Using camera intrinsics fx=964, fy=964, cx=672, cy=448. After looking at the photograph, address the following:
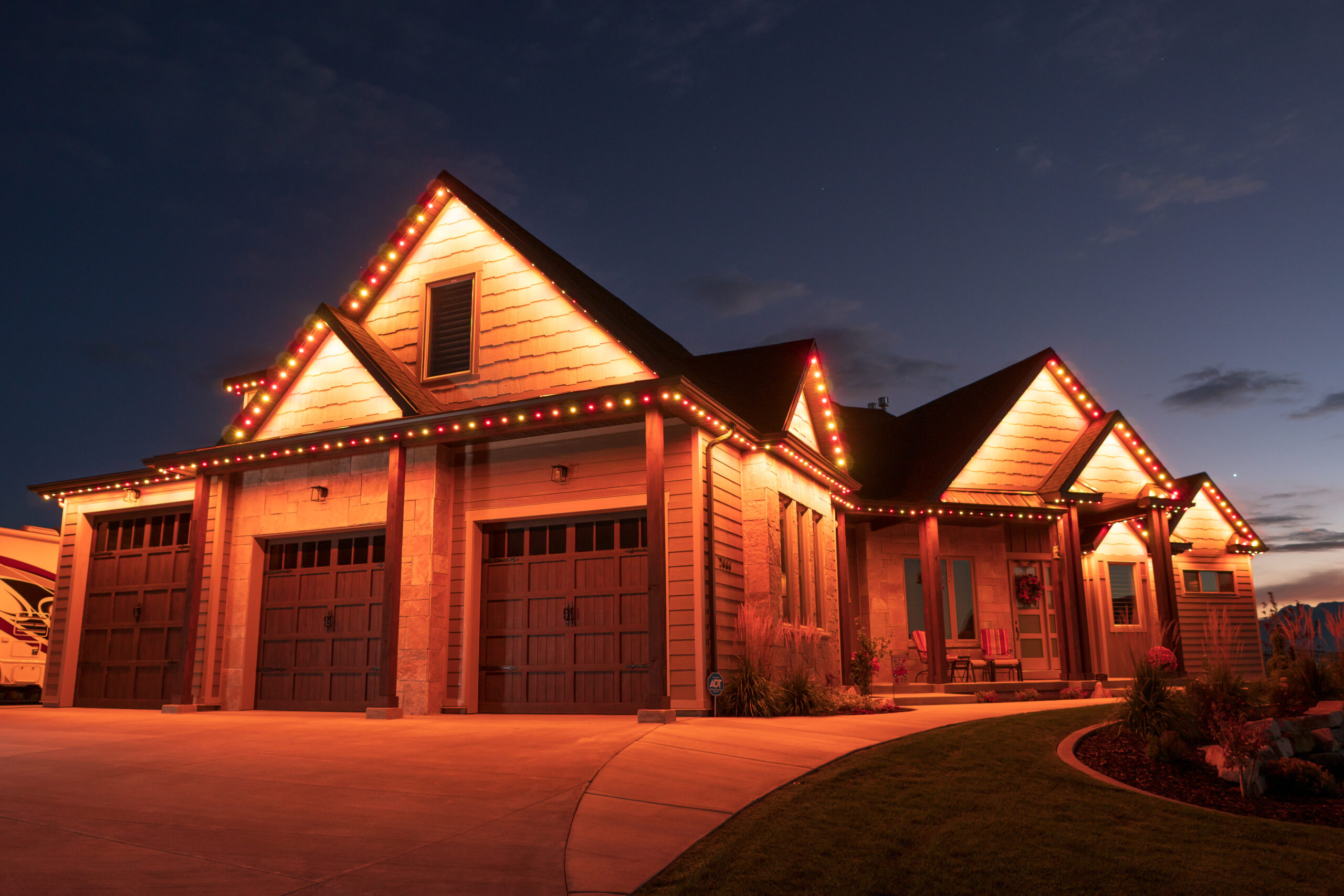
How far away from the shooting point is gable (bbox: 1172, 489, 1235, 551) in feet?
75.8

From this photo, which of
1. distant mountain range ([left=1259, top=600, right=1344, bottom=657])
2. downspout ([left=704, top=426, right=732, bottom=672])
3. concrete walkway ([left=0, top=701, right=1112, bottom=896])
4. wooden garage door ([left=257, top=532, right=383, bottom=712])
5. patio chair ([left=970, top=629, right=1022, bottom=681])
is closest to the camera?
concrete walkway ([left=0, top=701, right=1112, bottom=896])

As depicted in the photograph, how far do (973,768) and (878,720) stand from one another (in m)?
3.10

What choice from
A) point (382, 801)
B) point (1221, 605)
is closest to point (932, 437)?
point (1221, 605)

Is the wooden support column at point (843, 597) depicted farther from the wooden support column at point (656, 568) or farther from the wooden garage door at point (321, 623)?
the wooden garage door at point (321, 623)

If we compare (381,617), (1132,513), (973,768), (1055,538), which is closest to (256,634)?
(381,617)

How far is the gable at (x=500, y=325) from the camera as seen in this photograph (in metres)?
13.6

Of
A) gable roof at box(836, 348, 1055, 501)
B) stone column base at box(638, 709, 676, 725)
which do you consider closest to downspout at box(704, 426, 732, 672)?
stone column base at box(638, 709, 676, 725)

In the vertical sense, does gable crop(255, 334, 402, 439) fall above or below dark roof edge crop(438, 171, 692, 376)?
below

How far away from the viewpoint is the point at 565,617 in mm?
13000

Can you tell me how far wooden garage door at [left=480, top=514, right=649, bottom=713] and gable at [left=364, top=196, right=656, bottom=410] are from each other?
205cm

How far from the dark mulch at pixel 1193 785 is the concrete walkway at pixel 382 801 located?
6.26 ft

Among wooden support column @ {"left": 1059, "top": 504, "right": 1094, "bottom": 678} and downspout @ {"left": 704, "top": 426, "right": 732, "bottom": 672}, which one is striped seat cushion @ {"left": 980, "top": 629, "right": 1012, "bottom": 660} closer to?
wooden support column @ {"left": 1059, "top": 504, "right": 1094, "bottom": 678}

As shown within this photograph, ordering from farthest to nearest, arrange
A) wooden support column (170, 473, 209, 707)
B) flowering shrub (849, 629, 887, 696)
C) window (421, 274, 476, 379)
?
1. flowering shrub (849, 629, 887, 696)
2. window (421, 274, 476, 379)
3. wooden support column (170, 473, 209, 707)

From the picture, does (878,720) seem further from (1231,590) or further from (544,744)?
(1231,590)
